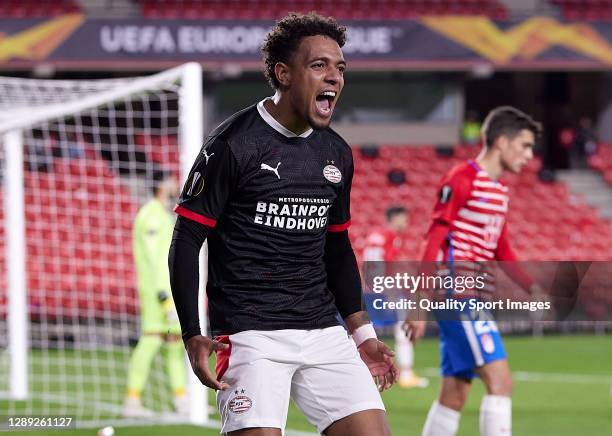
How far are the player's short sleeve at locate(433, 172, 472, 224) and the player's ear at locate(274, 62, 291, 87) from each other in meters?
2.43

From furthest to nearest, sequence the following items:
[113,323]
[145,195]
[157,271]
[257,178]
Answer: [145,195], [113,323], [157,271], [257,178]

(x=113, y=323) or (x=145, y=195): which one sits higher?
(x=145, y=195)

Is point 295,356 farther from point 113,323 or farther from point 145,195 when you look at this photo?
point 145,195

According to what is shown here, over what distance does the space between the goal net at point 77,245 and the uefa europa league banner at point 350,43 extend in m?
1.30

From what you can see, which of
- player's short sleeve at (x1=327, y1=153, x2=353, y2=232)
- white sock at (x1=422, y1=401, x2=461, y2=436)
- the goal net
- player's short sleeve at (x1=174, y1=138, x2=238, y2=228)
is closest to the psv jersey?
player's short sleeve at (x1=174, y1=138, x2=238, y2=228)

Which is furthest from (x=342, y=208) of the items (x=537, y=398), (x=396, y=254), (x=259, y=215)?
(x=396, y=254)

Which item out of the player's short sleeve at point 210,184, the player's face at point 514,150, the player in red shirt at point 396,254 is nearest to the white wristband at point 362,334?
the player's short sleeve at point 210,184

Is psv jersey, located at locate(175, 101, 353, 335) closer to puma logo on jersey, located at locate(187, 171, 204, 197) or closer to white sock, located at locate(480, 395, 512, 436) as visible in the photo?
puma logo on jersey, located at locate(187, 171, 204, 197)

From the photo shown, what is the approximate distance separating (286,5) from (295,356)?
715 inches

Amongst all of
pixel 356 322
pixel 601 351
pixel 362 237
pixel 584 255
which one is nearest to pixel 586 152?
pixel 584 255

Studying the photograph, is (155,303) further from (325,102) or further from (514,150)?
(325,102)

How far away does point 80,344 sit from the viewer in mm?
14984

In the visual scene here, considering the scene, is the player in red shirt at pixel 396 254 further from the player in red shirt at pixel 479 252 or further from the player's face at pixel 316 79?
the player's face at pixel 316 79

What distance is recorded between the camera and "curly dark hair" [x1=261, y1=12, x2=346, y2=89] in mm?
4102
